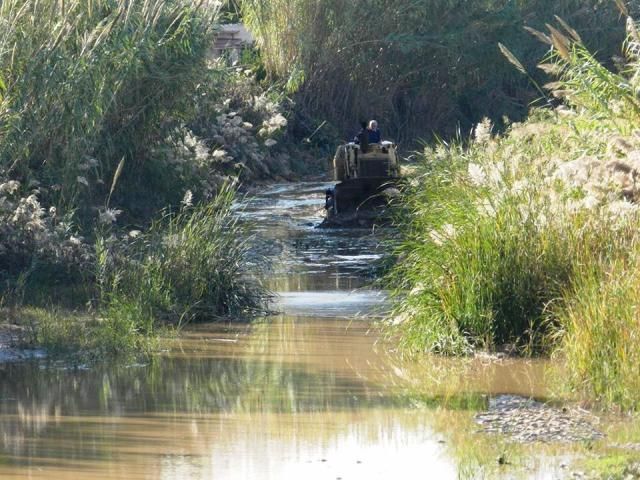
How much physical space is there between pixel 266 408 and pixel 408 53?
32935 millimetres

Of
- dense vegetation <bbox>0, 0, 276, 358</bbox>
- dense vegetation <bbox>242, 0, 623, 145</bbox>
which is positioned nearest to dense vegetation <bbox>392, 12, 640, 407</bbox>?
dense vegetation <bbox>0, 0, 276, 358</bbox>

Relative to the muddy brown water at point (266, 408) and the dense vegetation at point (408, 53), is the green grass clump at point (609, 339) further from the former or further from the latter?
the dense vegetation at point (408, 53)

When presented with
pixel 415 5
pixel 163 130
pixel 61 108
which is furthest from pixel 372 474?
pixel 415 5

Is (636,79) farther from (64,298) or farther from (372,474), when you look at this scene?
(372,474)

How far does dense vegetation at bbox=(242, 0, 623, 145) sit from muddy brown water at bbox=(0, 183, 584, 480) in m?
23.9

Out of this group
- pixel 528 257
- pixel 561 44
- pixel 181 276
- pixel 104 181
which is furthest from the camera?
pixel 104 181

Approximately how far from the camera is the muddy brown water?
8.06 m

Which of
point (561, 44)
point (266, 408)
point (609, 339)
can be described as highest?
point (561, 44)

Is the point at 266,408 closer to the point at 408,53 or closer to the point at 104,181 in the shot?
the point at 104,181

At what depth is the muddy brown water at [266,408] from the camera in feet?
26.5

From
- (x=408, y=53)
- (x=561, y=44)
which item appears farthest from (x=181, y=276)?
(x=408, y=53)

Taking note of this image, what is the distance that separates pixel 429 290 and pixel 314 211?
51.9 feet

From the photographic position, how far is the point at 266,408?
9688 millimetres

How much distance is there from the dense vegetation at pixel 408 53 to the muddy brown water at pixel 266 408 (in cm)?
2392
